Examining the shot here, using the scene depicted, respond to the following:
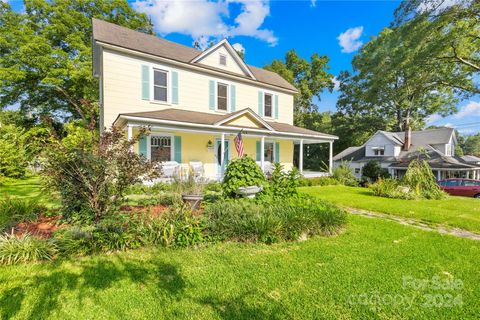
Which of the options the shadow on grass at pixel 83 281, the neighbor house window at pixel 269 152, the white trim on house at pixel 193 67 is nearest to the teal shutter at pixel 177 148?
the white trim on house at pixel 193 67

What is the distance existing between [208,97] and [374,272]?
12.9 m

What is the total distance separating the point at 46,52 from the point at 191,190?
20983 mm

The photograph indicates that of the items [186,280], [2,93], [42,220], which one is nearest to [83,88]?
[2,93]

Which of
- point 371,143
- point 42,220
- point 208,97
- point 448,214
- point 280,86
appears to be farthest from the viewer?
point 371,143

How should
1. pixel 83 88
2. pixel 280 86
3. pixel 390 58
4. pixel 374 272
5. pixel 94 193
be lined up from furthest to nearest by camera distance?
pixel 83 88
pixel 280 86
pixel 390 58
pixel 94 193
pixel 374 272

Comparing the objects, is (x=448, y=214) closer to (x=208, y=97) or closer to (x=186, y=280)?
(x=186, y=280)

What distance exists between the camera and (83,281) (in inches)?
118

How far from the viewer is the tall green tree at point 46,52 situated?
58.6 ft

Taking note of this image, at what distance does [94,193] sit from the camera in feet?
14.4

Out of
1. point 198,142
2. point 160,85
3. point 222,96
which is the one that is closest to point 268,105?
point 222,96

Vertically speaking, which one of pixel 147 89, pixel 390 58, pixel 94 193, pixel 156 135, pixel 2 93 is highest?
pixel 390 58

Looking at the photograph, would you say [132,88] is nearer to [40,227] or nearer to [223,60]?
[223,60]

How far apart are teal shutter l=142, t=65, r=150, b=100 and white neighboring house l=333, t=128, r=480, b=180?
23280 millimetres

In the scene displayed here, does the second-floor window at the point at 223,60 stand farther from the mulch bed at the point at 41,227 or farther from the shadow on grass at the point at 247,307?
the shadow on grass at the point at 247,307
